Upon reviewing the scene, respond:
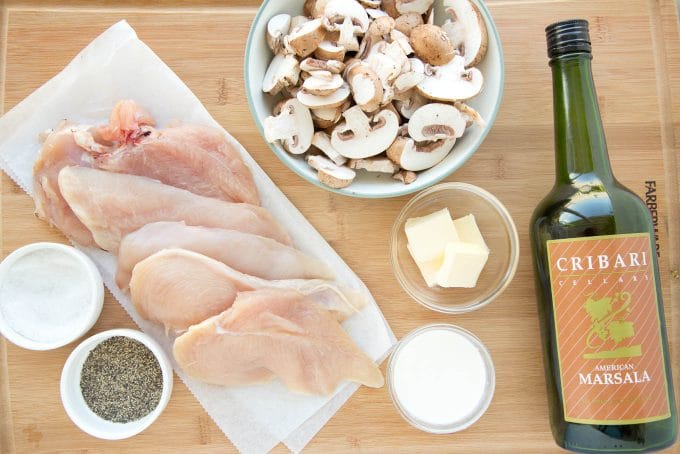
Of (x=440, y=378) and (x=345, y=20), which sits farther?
(x=440, y=378)

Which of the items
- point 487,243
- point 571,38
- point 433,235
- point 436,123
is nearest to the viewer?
point 571,38

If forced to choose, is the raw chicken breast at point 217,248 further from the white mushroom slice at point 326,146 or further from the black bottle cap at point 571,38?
the black bottle cap at point 571,38

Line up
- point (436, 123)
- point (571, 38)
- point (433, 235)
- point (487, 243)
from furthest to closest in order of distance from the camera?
point (487, 243), point (433, 235), point (436, 123), point (571, 38)

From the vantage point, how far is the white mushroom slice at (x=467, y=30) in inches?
53.4

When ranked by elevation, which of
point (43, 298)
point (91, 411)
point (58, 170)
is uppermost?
point (58, 170)

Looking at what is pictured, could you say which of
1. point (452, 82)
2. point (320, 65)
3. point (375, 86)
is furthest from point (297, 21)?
point (452, 82)

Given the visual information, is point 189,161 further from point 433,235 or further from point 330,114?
Answer: point 433,235

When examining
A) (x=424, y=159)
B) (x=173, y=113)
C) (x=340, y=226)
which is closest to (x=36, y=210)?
(x=173, y=113)

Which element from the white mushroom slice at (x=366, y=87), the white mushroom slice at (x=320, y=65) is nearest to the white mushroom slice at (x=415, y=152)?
the white mushroom slice at (x=366, y=87)

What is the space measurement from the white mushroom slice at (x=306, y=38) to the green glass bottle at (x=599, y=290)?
483mm

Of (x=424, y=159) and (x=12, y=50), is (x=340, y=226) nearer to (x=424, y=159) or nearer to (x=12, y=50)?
(x=424, y=159)

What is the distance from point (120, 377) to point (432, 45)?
1.06 meters

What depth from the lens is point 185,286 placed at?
1.41 meters

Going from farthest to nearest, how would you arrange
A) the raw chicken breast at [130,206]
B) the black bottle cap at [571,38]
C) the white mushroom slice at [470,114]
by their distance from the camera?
the raw chicken breast at [130,206], the white mushroom slice at [470,114], the black bottle cap at [571,38]
